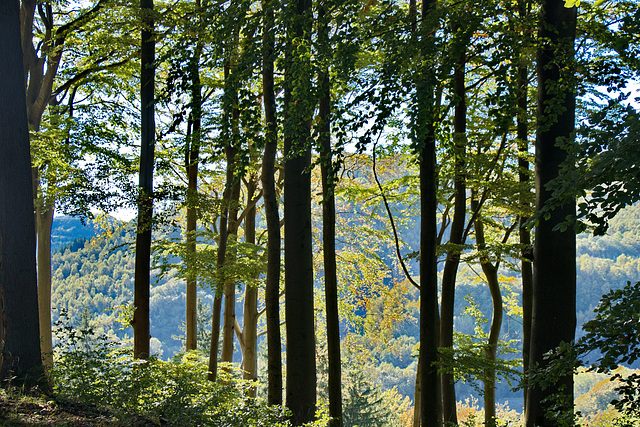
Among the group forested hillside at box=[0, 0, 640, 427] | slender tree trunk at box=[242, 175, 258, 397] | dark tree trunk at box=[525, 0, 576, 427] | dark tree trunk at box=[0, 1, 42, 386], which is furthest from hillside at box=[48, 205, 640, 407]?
dark tree trunk at box=[0, 1, 42, 386]

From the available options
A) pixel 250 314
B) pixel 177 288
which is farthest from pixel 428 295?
pixel 177 288

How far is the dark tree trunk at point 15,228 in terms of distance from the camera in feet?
17.9

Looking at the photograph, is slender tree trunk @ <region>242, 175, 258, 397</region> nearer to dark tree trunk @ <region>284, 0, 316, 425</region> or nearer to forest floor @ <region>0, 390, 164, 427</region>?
dark tree trunk @ <region>284, 0, 316, 425</region>

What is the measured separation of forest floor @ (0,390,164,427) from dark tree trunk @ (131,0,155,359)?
10.2ft

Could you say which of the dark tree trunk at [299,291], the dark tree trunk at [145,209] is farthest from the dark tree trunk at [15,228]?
the dark tree trunk at [299,291]

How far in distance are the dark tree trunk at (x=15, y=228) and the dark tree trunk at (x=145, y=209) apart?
234 centimetres

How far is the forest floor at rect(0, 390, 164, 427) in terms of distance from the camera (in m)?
4.11

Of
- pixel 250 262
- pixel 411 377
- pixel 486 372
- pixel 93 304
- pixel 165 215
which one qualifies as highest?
pixel 165 215

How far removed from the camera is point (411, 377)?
71.9m

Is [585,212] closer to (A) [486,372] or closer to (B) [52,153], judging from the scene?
(A) [486,372]

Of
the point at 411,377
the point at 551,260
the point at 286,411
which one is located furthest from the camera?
the point at 411,377

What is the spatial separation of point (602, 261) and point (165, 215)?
91.8 m

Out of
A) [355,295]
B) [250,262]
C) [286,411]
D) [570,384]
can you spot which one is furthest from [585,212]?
[355,295]

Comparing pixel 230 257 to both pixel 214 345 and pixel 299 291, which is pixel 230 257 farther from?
pixel 299 291
